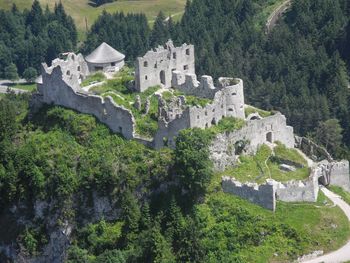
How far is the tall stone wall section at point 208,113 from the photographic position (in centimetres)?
8669

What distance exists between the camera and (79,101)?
9469 centimetres

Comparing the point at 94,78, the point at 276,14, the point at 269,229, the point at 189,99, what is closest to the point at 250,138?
the point at 189,99

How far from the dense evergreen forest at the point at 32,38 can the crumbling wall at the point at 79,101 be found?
3126 inches

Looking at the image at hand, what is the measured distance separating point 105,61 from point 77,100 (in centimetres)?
1023

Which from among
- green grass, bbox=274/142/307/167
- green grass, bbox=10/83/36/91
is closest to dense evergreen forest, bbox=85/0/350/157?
green grass, bbox=10/83/36/91

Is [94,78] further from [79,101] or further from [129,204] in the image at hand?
[129,204]

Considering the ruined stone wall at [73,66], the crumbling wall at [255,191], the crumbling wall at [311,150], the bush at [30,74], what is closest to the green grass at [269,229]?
the crumbling wall at [255,191]

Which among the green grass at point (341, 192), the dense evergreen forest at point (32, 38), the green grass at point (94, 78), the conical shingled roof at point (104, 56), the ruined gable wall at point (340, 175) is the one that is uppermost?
the conical shingled roof at point (104, 56)

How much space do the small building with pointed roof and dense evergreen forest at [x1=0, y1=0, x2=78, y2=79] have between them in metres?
73.9

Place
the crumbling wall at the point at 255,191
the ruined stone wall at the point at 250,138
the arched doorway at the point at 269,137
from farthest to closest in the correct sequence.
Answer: the arched doorway at the point at 269,137
the ruined stone wall at the point at 250,138
the crumbling wall at the point at 255,191

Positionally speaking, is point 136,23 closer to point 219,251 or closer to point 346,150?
point 346,150

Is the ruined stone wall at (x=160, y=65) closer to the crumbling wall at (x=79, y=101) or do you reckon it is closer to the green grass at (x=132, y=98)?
the green grass at (x=132, y=98)

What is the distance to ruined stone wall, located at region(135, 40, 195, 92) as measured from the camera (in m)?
96.2

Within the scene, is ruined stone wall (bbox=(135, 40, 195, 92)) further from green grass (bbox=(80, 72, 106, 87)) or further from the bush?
the bush
